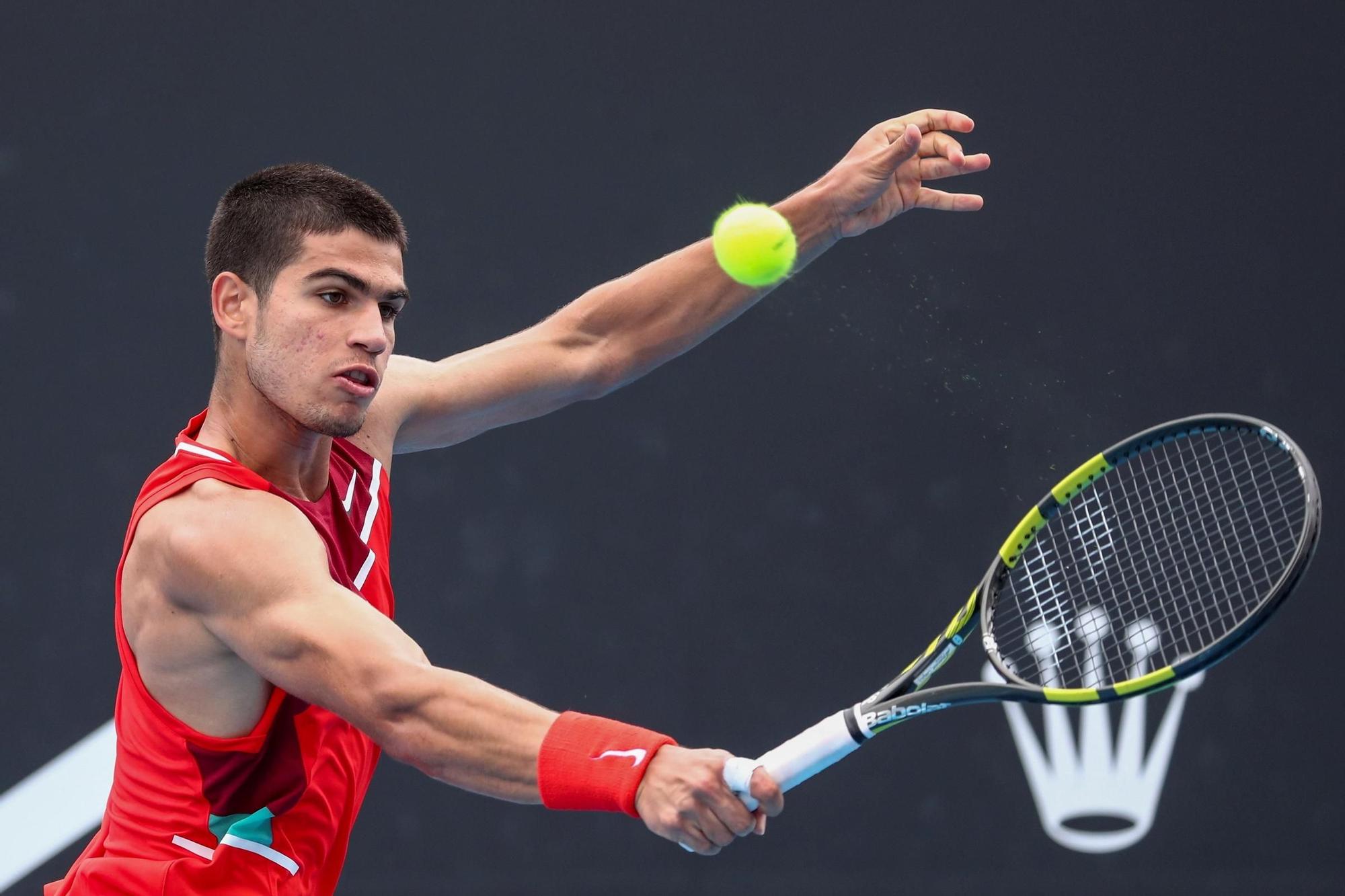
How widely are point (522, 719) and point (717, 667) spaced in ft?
7.18

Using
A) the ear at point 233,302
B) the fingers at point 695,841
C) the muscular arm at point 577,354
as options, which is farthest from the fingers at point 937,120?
the fingers at point 695,841

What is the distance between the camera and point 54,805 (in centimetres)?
390

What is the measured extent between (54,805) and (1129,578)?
2680 mm

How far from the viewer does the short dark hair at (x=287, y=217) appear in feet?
7.45

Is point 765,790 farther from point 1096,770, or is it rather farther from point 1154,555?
point 1096,770

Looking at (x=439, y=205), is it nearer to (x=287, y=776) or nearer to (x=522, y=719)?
(x=287, y=776)

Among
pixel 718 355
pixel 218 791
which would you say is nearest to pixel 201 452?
pixel 218 791

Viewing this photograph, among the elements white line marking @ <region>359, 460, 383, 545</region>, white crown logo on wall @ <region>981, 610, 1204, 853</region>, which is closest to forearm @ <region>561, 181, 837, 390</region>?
white line marking @ <region>359, 460, 383, 545</region>

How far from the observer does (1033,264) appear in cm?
402

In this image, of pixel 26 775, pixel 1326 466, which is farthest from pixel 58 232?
pixel 1326 466

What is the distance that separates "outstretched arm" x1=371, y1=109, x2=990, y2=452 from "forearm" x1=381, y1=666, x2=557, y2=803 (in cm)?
91

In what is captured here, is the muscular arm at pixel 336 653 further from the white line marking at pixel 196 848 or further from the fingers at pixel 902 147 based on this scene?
the fingers at pixel 902 147

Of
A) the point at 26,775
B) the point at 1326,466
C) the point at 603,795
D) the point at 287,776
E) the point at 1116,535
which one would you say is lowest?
the point at 603,795

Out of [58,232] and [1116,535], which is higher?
[58,232]
